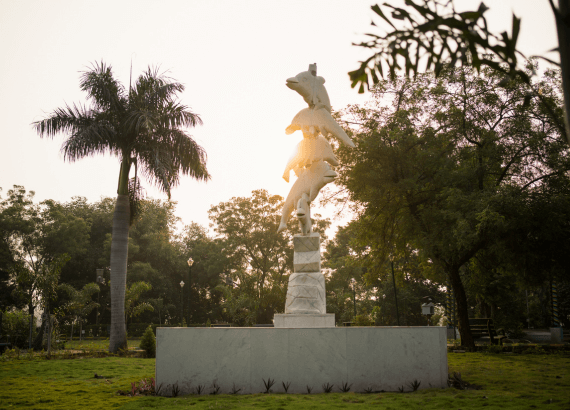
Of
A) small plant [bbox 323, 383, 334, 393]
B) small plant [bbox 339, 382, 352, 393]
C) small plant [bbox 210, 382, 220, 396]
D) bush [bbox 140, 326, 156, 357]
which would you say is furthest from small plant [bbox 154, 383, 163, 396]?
bush [bbox 140, 326, 156, 357]

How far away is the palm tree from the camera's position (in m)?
17.3

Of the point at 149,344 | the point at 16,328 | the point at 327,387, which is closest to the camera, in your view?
the point at 327,387

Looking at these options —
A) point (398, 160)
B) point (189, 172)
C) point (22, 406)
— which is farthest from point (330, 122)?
point (189, 172)

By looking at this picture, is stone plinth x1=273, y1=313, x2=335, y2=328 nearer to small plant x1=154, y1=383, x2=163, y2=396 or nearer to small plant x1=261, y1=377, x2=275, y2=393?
small plant x1=261, y1=377, x2=275, y2=393

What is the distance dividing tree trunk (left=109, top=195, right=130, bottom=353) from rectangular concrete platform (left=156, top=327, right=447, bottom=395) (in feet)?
33.4

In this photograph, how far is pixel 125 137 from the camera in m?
18.0

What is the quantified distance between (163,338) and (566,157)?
1251 centimetres

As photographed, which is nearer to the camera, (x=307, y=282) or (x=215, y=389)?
(x=215, y=389)

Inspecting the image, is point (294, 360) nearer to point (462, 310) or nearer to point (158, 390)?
point (158, 390)

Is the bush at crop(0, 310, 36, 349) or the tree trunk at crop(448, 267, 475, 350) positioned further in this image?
the bush at crop(0, 310, 36, 349)

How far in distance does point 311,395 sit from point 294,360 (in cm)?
66

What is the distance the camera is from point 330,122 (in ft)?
32.3

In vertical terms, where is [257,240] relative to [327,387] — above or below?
above

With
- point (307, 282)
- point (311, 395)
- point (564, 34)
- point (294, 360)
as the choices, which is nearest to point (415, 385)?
point (311, 395)
